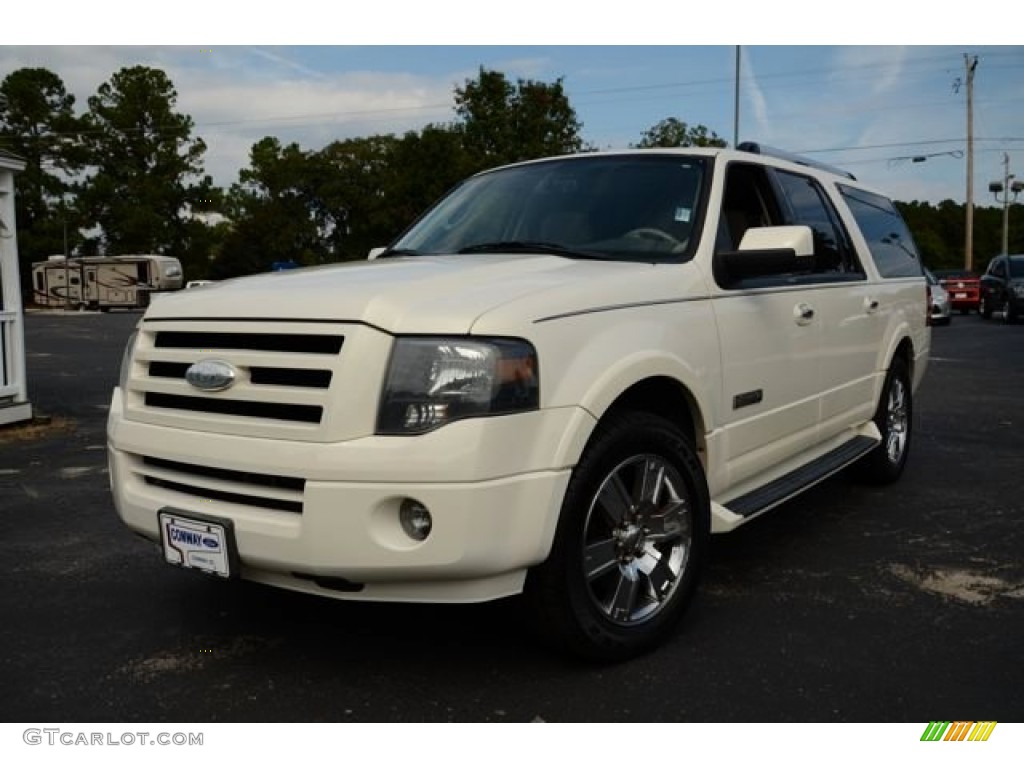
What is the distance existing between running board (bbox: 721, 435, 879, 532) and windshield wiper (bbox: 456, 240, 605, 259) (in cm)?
114

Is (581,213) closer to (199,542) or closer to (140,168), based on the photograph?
(199,542)

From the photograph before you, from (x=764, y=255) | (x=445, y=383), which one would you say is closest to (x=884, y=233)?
(x=764, y=255)

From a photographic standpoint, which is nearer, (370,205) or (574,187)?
(574,187)

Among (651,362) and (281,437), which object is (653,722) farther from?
(281,437)

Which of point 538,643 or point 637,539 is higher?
A: point 637,539

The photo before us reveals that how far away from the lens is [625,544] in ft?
10.3

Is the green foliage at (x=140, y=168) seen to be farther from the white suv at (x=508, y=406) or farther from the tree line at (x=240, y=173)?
the white suv at (x=508, y=406)

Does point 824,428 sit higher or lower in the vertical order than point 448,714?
higher

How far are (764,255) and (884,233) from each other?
2.66 metres

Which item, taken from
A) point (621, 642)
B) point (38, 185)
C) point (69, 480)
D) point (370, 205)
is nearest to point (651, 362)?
point (621, 642)

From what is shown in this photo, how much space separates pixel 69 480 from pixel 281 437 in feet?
13.8

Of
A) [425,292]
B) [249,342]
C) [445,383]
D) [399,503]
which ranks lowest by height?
[399,503]

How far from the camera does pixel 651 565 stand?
3.22 meters

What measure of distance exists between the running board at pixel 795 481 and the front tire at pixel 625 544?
30 centimetres
